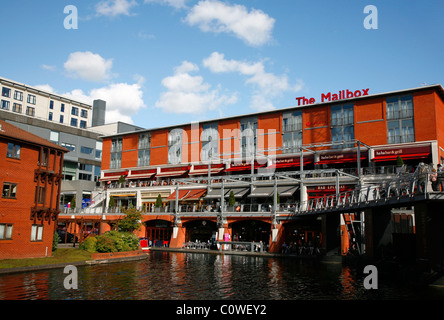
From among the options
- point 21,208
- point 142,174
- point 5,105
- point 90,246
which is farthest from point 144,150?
point 21,208

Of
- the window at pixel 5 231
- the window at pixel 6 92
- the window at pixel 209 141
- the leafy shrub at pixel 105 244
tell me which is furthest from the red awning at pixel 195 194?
the window at pixel 6 92

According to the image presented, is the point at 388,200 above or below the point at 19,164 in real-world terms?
below

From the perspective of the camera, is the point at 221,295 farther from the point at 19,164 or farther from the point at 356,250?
the point at 356,250

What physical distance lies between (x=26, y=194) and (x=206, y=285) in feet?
51.3

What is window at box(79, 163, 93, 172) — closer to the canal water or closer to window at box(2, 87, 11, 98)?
window at box(2, 87, 11, 98)

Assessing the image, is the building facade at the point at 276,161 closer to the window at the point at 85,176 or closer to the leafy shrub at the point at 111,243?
the leafy shrub at the point at 111,243

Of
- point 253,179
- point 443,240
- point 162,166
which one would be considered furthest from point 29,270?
point 162,166

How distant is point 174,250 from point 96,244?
17.1m

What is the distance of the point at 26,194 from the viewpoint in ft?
97.6

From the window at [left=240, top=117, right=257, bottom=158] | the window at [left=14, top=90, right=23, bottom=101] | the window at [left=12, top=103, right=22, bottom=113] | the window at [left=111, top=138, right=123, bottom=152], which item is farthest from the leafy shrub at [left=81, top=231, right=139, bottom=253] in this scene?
the window at [left=14, top=90, right=23, bottom=101]

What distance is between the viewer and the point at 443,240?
2278cm

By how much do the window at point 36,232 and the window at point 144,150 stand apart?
40331mm

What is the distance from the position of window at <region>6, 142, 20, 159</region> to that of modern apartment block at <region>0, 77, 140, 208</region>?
44722 mm

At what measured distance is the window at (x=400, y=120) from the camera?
49125 millimetres
